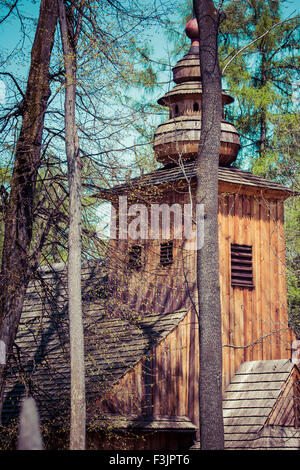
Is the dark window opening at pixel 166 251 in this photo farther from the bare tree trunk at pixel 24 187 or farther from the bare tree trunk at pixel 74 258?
the bare tree trunk at pixel 74 258

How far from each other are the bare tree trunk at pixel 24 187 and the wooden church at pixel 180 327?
1377 millimetres

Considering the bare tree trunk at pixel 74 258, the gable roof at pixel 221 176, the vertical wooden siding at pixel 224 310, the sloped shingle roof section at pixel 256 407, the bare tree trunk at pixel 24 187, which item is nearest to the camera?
the bare tree trunk at pixel 74 258

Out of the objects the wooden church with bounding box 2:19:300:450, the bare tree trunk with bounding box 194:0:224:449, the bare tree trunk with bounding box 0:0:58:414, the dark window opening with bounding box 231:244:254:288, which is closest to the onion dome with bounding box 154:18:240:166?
the wooden church with bounding box 2:19:300:450

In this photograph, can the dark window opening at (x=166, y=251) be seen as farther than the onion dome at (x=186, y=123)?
No

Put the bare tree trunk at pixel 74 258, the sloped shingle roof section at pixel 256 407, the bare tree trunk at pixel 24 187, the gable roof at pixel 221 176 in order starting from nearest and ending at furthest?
the bare tree trunk at pixel 74 258
the bare tree trunk at pixel 24 187
the sloped shingle roof section at pixel 256 407
the gable roof at pixel 221 176

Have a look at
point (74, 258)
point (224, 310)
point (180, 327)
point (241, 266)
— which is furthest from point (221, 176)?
point (74, 258)

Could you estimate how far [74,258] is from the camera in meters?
11.9

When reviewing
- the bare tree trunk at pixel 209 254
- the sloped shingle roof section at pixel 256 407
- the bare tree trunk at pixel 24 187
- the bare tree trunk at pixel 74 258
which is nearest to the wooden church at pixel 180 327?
the sloped shingle roof section at pixel 256 407

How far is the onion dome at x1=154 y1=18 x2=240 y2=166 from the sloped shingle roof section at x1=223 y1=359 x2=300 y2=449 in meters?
5.32

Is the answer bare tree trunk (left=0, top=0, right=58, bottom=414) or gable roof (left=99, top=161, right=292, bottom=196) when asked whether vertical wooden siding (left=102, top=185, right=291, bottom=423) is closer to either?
gable roof (left=99, top=161, right=292, bottom=196)

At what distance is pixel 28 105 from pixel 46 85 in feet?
1.67

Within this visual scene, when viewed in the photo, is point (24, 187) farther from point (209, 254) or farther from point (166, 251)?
point (166, 251)

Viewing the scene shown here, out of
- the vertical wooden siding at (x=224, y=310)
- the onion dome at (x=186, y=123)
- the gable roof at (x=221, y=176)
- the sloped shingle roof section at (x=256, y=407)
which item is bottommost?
the sloped shingle roof section at (x=256, y=407)

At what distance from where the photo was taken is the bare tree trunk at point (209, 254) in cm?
1162
